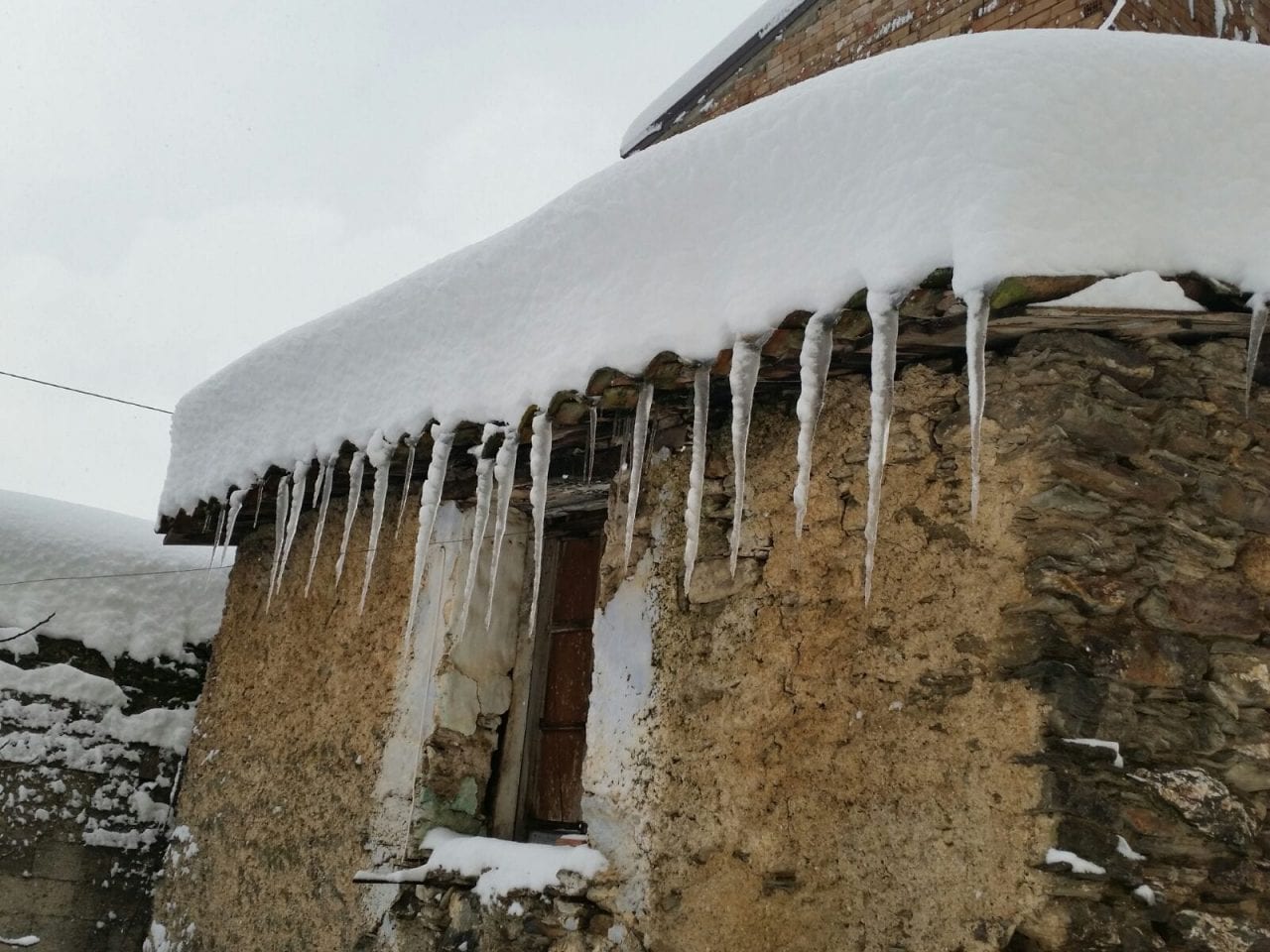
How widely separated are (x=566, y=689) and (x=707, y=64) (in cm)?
327

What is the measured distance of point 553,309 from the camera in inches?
111

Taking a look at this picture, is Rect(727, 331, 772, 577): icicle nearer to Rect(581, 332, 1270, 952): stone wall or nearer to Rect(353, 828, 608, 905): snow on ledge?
Rect(581, 332, 1270, 952): stone wall

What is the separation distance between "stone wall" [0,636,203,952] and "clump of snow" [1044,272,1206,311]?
13.2 feet

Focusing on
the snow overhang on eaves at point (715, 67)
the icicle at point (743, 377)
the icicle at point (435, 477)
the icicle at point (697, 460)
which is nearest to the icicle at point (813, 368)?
the icicle at point (743, 377)

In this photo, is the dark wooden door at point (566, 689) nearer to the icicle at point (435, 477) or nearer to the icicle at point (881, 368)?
the icicle at point (435, 477)

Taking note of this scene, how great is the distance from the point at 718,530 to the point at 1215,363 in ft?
3.94

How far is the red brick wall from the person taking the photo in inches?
150

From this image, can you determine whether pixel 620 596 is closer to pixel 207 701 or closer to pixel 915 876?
pixel 915 876

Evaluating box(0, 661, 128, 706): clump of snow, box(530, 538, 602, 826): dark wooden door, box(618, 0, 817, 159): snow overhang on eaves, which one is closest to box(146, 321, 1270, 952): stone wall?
box(530, 538, 602, 826): dark wooden door

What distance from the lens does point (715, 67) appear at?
5164mm

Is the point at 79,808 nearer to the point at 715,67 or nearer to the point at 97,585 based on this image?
the point at 97,585

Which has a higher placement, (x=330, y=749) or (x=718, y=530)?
(x=718, y=530)

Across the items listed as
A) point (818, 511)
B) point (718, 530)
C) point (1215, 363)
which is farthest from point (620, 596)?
point (1215, 363)

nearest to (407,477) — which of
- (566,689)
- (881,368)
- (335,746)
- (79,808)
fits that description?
(566,689)
